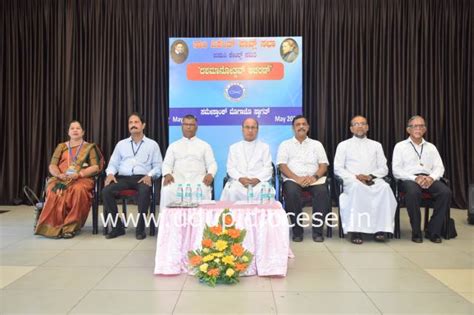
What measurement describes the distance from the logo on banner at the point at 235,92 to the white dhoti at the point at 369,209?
6.75 feet

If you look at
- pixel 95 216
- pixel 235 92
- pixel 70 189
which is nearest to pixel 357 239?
pixel 235 92

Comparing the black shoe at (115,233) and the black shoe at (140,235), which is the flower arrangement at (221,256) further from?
the black shoe at (115,233)

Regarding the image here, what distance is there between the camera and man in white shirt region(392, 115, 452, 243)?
13.9 feet

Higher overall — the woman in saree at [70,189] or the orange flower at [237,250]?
the woman in saree at [70,189]

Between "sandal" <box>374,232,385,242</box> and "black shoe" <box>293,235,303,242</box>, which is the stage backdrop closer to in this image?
"black shoe" <box>293,235,303,242</box>

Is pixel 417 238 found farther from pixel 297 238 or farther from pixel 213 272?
pixel 213 272

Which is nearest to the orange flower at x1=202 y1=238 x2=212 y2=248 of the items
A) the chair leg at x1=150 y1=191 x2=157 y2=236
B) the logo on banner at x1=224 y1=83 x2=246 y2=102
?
the chair leg at x1=150 y1=191 x2=157 y2=236

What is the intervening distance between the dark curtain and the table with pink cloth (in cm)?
335

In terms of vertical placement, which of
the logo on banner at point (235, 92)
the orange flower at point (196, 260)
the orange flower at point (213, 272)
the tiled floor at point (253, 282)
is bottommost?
the tiled floor at point (253, 282)

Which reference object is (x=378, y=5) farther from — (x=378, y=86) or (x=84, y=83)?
(x=84, y=83)

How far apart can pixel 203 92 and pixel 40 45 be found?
8.99 feet

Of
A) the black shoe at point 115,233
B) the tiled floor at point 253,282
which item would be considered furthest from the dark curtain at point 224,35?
the tiled floor at point 253,282

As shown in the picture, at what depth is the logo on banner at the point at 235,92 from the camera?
18.6 feet

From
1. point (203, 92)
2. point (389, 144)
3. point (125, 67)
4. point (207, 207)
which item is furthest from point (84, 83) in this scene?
point (389, 144)
